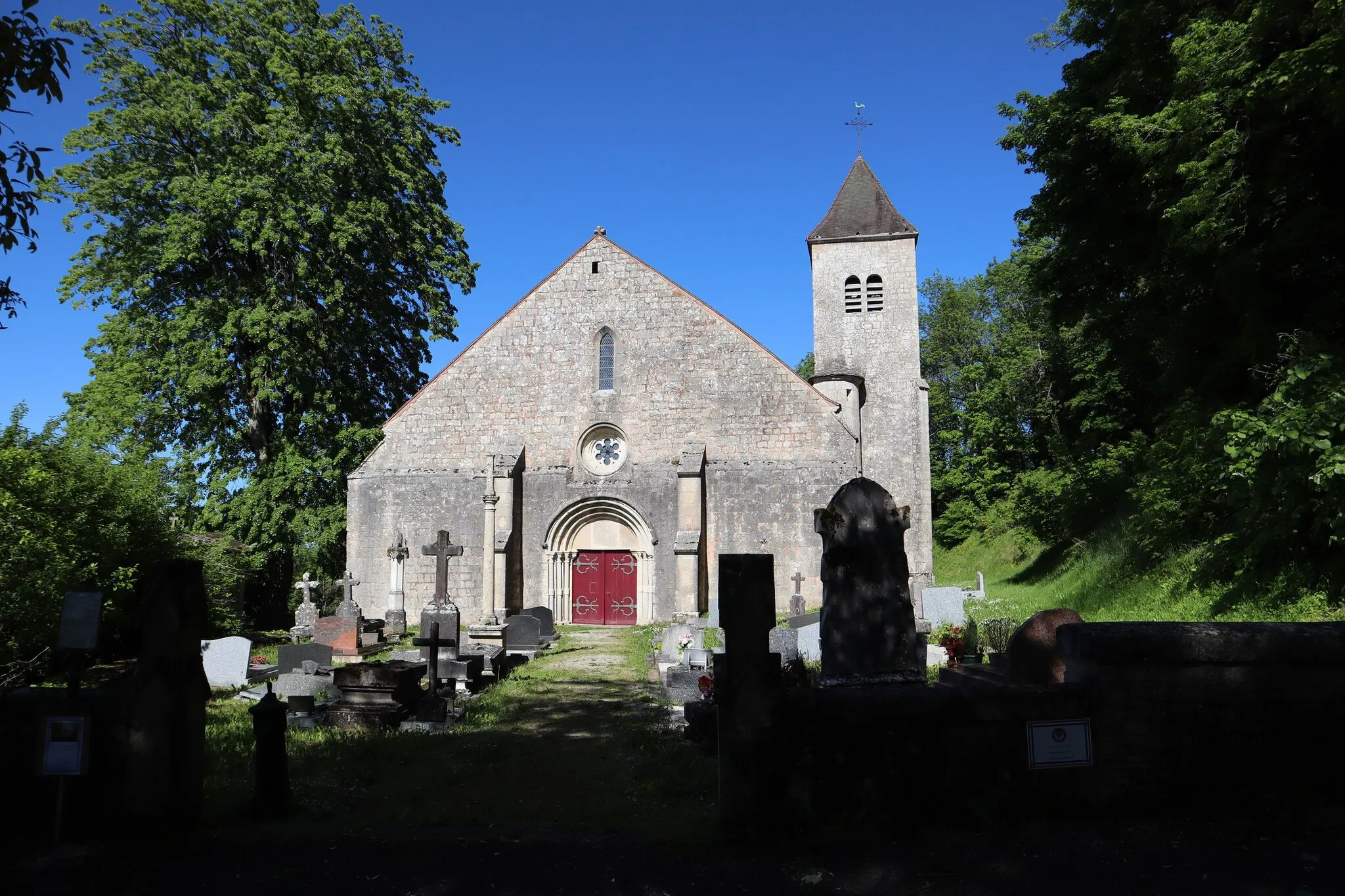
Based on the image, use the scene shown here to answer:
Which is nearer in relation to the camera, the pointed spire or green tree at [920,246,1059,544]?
the pointed spire

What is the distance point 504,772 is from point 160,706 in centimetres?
309

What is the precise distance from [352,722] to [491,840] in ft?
16.7

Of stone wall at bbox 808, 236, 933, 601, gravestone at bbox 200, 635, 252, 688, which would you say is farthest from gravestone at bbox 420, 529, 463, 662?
stone wall at bbox 808, 236, 933, 601

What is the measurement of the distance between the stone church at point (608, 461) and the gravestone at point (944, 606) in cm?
514

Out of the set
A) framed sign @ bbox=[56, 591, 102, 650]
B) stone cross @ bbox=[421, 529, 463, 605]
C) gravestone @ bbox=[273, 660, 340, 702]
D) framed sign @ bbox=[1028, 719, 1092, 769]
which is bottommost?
gravestone @ bbox=[273, 660, 340, 702]

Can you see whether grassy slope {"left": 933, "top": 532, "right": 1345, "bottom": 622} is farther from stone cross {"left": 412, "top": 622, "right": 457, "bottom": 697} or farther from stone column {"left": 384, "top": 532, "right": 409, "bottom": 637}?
stone column {"left": 384, "top": 532, "right": 409, "bottom": 637}

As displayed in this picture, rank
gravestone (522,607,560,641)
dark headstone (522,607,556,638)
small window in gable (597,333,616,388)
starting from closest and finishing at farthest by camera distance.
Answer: gravestone (522,607,560,641) → dark headstone (522,607,556,638) → small window in gable (597,333,616,388)

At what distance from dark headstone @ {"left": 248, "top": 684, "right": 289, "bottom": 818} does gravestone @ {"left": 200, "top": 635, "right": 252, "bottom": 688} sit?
7574mm

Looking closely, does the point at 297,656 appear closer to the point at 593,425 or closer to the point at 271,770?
the point at 271,770

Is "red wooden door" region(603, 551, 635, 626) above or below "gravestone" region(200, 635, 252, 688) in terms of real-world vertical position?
above

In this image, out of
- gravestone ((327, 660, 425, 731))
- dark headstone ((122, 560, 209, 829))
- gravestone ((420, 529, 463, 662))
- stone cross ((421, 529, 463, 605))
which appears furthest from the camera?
stone cross ((421, 529, 463, 605))

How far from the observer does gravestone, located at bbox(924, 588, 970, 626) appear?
49.8 ft

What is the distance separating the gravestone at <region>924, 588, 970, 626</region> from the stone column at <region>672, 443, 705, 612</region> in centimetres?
608

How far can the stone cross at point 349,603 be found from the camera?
18767mm
